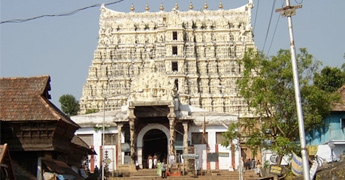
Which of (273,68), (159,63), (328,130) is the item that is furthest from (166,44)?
(273,68)

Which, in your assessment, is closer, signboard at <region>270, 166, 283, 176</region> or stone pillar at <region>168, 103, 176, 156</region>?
signboard at <region>270, 166, 283, 176</region>

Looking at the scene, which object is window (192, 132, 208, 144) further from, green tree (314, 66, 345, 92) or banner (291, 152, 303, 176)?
banner (291, 152, 303, 176)

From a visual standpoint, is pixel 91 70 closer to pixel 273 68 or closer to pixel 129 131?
pixel 129 131

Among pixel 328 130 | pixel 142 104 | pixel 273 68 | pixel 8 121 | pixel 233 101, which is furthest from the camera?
pixel 233 101

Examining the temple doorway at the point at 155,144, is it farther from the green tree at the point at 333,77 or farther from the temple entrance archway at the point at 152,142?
the green tree at the point at 333,77

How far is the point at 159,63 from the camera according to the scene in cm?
7969

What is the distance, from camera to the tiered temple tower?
78312mm

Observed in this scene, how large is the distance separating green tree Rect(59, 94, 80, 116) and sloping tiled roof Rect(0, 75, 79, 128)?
2235 inches

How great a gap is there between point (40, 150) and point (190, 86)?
53093 millimetres

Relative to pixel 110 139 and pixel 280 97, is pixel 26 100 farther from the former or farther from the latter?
pixel 110 139

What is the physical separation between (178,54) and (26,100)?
173 ft

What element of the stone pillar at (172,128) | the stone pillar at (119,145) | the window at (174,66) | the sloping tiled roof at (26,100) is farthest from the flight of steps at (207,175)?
the window at (174,66)

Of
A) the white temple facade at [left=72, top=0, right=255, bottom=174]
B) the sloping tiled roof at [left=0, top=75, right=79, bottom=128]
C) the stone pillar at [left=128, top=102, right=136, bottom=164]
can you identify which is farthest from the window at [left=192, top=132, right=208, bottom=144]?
the sloping tiled roof at [left=0, top=75, right=79, bottom=128]

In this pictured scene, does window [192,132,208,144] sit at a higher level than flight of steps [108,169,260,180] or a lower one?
higher
